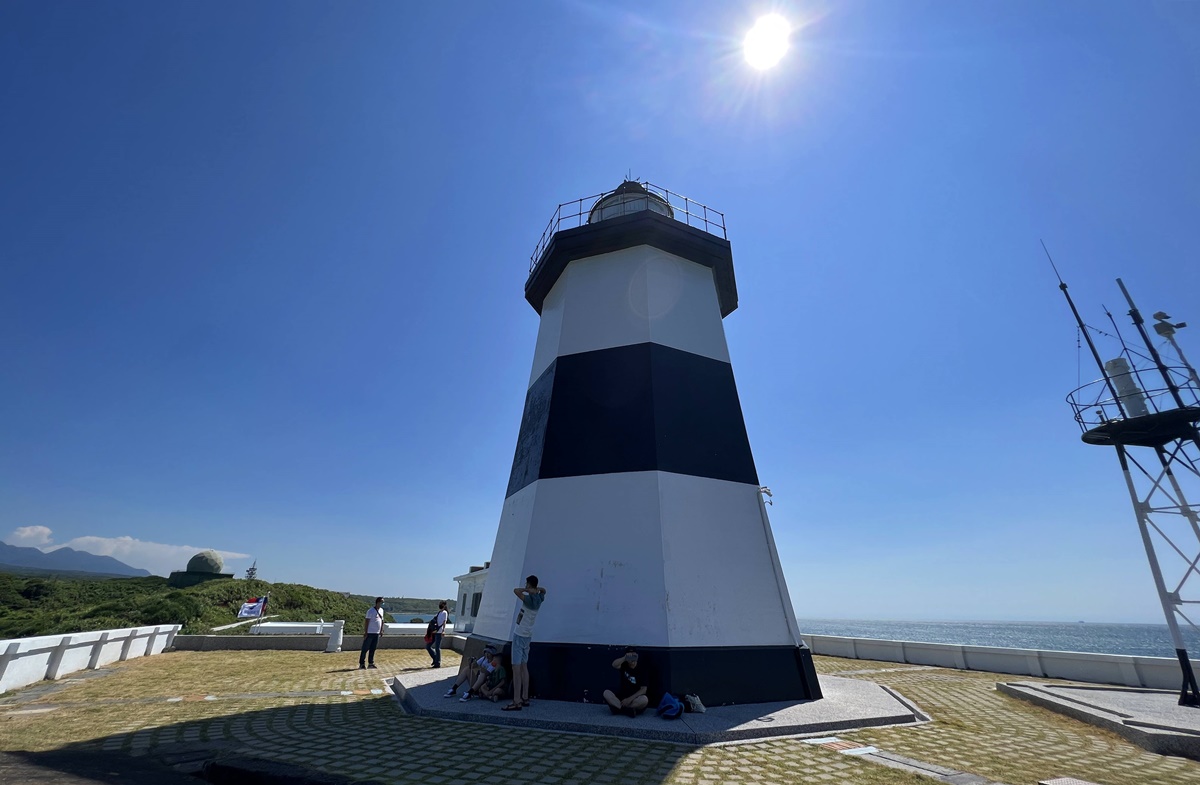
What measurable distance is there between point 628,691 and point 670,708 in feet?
2.14

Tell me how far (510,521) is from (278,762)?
19.8 ft

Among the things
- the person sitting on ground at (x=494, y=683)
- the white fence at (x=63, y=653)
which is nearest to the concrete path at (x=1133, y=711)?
the person sitting on ground at (x=494, y=683)

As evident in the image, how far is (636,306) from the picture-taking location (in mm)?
11266

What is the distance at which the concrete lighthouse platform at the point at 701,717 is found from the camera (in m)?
6.54

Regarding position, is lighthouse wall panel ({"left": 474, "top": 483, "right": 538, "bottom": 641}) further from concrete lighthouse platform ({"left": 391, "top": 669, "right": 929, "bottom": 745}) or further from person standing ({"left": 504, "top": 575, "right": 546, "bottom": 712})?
concrete lighthouse platform ({"left": 391, "top": 669, "right": 929, "bottom": 745})

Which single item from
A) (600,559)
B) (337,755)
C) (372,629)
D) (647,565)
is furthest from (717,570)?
(372,629)

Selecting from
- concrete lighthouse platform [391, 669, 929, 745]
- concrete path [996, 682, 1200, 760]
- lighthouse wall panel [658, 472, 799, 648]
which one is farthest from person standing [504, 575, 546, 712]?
concrete path [996, 682, 1200, 760]

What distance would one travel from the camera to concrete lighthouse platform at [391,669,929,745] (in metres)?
6.54

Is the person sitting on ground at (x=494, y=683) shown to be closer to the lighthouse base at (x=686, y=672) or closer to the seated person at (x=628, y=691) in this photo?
the lighthouse base at (x=686, y=672)

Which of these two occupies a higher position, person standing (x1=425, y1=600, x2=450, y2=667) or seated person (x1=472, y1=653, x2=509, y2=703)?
person standing (x1=425, y1=600, x2=450, y2=667)

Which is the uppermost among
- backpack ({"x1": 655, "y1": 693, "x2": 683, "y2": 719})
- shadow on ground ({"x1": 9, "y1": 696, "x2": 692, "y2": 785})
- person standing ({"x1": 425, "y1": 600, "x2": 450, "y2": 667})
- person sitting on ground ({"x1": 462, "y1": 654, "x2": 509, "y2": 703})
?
person standing ({"x1": 425, "y1": 600, "x2": 450, "y2": 667})

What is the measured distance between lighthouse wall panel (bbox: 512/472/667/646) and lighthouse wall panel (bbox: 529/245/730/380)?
3.25 m

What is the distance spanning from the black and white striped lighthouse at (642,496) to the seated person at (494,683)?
0.50m

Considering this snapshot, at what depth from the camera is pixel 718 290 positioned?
13.9 m
